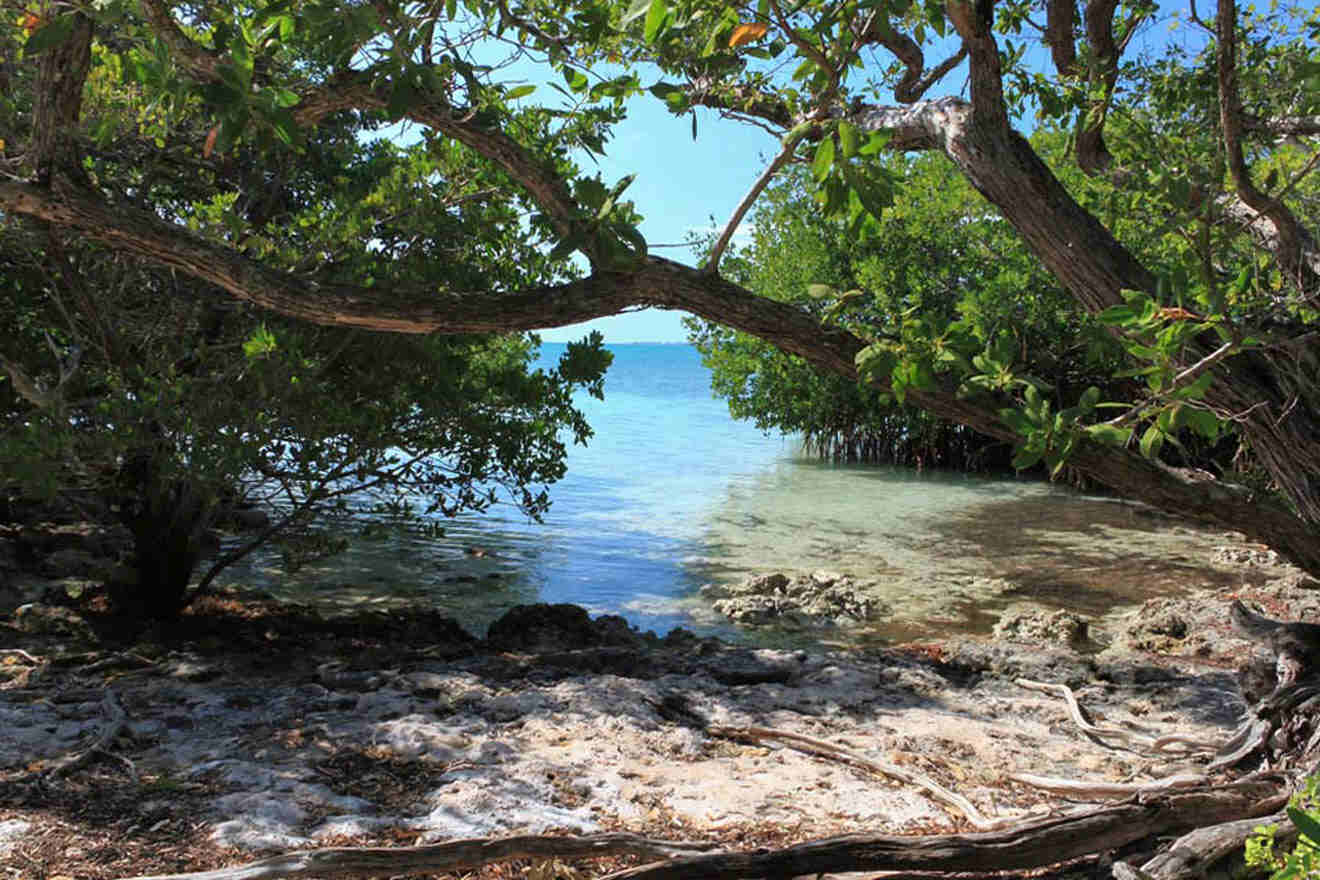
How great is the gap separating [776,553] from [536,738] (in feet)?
23.5

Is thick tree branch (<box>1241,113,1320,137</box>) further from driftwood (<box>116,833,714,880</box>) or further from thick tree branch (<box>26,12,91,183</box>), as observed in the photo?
thick tree branch (<box>26,12,91,183</box>)

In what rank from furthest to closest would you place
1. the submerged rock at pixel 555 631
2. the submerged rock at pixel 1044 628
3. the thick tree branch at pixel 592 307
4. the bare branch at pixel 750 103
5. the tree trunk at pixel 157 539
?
the submerged rock at pixel 1044 628, the submerged rock at pixel 555 631, the tree trunk at pixel 157 539, the bare branch at pixel 750 103, the thick tree branch at pixel 592 307

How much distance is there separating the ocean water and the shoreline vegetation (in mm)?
1747

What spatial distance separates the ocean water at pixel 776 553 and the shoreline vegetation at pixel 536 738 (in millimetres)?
1747

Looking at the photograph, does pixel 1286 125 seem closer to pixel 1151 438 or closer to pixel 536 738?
pixel 1151 438

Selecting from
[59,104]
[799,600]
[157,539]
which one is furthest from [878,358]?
[799,600]

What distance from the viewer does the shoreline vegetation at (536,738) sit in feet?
10.5

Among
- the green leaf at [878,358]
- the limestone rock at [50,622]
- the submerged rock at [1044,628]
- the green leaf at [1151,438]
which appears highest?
the green leaf at [878,358]

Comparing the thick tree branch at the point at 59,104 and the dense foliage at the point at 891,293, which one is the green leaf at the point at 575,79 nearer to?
the thick tree branch at the point at 59,104

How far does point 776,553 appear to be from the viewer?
443 inches

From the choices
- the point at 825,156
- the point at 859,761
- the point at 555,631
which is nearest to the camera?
the point at 825,156

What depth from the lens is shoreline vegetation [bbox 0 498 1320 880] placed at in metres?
3.20

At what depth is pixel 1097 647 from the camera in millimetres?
7188

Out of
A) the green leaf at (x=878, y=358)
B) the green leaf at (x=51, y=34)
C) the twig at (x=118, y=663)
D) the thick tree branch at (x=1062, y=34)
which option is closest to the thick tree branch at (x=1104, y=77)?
the thick tree branch at (x=1062, y=34)
